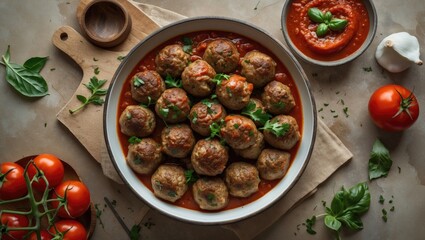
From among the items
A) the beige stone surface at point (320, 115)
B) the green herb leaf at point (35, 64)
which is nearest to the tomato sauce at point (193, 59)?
the beige stone surface at point (320, 115)

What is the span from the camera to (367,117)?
539 cm

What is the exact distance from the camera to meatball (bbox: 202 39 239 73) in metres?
4.73

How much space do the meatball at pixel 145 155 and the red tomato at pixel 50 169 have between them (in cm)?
75

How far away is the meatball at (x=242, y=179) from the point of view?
4707mm

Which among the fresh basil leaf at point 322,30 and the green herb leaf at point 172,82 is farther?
the fresh basil leaf at point 322,30

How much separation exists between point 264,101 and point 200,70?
2.28 feet

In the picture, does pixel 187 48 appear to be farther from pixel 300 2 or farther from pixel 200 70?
pixel 300 2

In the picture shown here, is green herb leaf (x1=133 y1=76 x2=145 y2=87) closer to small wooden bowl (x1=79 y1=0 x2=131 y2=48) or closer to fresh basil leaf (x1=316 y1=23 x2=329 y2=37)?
small wooden bowl (x1=79 y1=0 x2=131 y2=48)

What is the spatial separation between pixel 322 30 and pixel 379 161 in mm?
1496

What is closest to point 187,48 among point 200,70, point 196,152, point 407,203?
point 200,70

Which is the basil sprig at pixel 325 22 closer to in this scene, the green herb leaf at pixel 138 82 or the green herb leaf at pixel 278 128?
the green herb leaf at pixel 278 128

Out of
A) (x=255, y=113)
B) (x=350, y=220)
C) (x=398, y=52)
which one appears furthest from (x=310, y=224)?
(x=398, y=52)

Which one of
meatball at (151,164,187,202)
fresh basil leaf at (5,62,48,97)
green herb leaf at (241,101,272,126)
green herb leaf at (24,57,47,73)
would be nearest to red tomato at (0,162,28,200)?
fresh basil leaf at (5,62,48,97)

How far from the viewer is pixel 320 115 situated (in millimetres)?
5328
